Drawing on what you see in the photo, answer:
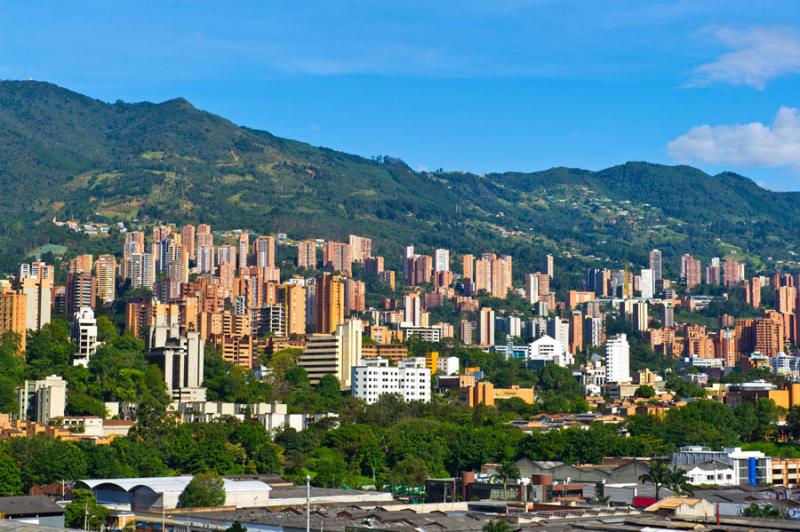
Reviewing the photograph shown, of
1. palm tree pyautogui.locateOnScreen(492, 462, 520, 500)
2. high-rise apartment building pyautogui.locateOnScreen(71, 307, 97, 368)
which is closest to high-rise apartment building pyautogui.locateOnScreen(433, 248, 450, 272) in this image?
high-rise apartment building pyautogui.locateOnScreen(71, 307, 97, 368)

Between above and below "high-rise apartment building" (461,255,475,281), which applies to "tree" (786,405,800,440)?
below

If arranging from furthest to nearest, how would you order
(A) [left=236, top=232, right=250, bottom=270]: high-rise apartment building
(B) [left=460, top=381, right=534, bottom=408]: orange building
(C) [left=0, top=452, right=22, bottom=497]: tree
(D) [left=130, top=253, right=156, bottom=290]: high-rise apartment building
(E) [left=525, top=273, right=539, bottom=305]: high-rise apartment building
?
(E) [left=525, top=273, right=539, bottom=305]: high-rise apartment building → (A) [left=236, top=232, right=250, bottom=270]: high-rise apartment building → (D) [left=130, top=253, right=156, bottom=290]: high-rise apartment building → (B) [left=460, top=381, right=534, bottom=408]: orange building → (C) [left=0, top=452, right=22, bottom=497]: tree

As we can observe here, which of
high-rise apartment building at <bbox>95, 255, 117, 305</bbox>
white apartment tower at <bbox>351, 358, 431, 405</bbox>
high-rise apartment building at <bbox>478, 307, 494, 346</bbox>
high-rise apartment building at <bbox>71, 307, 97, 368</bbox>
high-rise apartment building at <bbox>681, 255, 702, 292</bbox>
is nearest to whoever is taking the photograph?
high-rise apartment building at <bbox>71, 307, 97, 368</bbox>

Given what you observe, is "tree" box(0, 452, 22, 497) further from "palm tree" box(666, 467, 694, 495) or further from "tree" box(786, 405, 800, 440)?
"tree" box(786, 405, 800, 440)

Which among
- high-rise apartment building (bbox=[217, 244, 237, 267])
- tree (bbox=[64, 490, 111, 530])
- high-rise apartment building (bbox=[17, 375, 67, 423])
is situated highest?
high-rise apartment building (bbox=[217, 244, 237, 267])

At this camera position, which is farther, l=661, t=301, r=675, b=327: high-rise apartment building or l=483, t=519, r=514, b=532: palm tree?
l=661, t=301, r=675, b=327: high-rise apartment building

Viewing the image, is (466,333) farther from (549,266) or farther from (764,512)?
(764,512)
